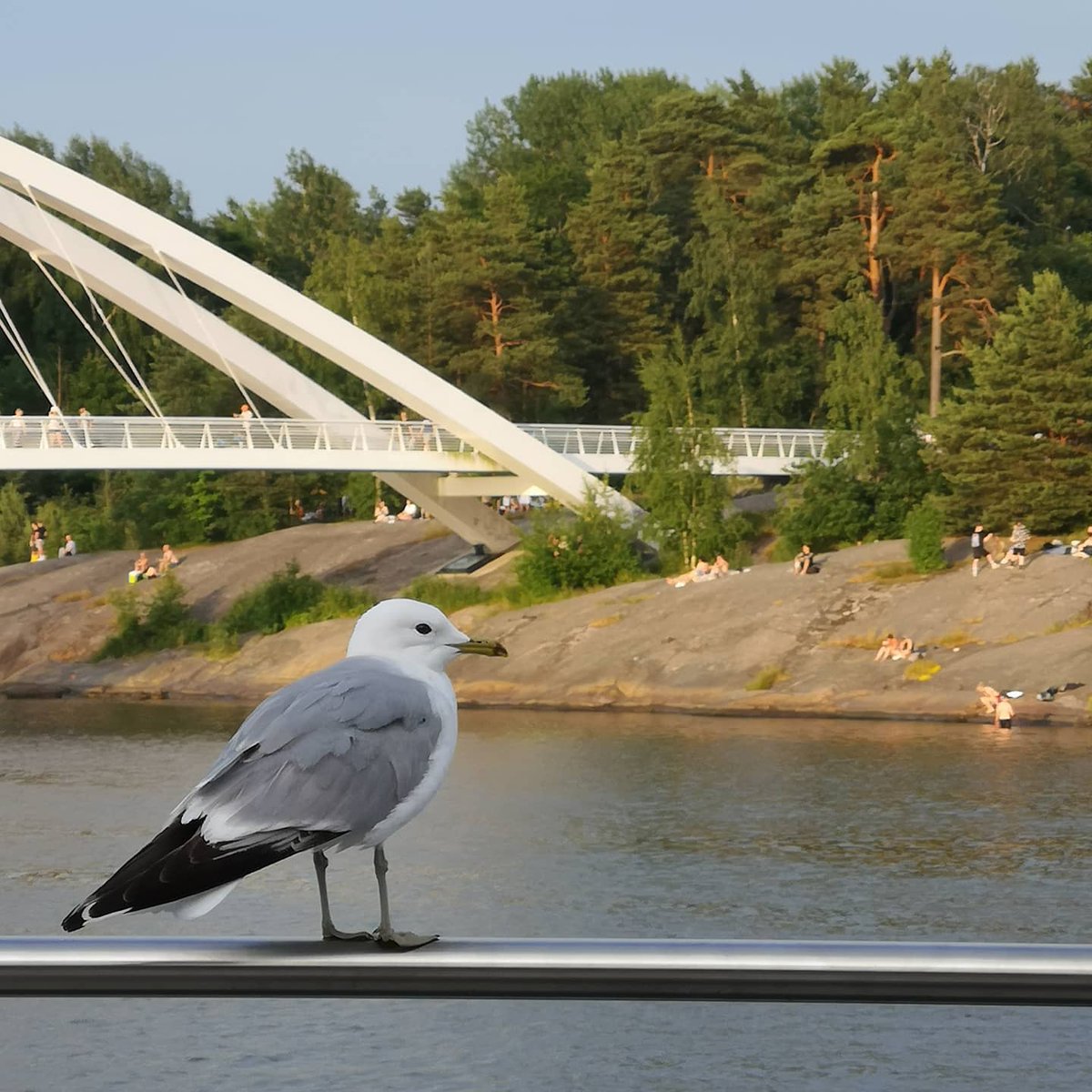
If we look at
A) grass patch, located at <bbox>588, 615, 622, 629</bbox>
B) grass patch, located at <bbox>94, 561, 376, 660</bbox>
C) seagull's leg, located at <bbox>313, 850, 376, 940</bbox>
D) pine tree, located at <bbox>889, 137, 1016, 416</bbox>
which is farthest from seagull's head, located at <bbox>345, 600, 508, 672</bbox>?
pine tree, located at <bbox>889, 137, 1016, 416</bbox>

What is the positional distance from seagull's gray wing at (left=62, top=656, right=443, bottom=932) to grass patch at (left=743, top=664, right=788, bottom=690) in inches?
1095

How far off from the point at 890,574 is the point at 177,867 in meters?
30.4

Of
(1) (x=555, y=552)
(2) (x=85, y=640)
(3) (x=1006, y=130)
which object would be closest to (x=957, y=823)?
(1) (x=555, y=552)

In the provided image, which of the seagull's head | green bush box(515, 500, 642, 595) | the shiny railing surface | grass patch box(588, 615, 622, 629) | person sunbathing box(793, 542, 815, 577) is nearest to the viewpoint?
the shiny railing surface

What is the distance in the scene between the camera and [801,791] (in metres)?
21.1

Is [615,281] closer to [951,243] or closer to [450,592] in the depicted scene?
[951,243]

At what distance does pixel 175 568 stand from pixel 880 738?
19.3 meters

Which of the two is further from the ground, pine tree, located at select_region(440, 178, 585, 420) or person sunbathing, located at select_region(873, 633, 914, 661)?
pine tree, located at select_region(440, 178, 585, 420)

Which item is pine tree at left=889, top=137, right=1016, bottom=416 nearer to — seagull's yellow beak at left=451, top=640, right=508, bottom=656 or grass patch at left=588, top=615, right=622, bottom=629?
grass patch at left=588, top=615, right=622, bottom=629

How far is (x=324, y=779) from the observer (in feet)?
5.77

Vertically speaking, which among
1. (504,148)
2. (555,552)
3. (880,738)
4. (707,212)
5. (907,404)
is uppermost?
(504,148)

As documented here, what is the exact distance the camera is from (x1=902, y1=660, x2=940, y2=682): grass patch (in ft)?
92.7

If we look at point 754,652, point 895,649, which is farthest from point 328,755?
point 754,652

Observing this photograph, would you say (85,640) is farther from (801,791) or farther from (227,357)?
(801,791)
